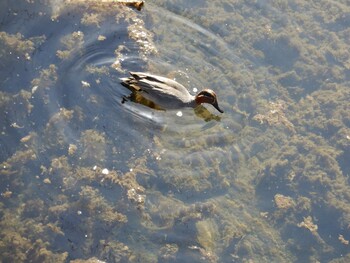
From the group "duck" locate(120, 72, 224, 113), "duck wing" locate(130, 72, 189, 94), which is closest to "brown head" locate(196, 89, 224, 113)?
"duck" locate(120, 72, 224, 113)

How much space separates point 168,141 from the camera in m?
5.73

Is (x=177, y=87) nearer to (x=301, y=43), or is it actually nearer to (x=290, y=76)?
(x=290, y=76)

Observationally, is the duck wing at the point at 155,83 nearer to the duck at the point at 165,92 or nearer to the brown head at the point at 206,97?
the duck at the point at 165,92

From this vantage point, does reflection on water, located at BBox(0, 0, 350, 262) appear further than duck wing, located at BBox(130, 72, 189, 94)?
No

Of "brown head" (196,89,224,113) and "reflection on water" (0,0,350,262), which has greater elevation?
"brown head" (196,89,224,113)

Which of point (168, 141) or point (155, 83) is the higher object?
point (155, 83)

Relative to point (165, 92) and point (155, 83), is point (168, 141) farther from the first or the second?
point (155, 83)

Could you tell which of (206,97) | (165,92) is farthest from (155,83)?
(206,97)

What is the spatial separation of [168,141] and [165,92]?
0.61m

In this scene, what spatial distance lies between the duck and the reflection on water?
0.17 meters

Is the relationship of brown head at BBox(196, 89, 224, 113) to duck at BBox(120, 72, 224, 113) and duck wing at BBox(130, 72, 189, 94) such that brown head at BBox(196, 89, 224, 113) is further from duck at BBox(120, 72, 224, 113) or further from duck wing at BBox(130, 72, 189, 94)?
duck wing at BBox(130, 72, 189, 94)

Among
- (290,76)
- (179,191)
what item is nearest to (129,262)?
(179,191)

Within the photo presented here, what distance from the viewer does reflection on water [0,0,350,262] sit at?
199 inches

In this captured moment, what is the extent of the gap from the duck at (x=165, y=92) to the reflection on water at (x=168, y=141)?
17cm
